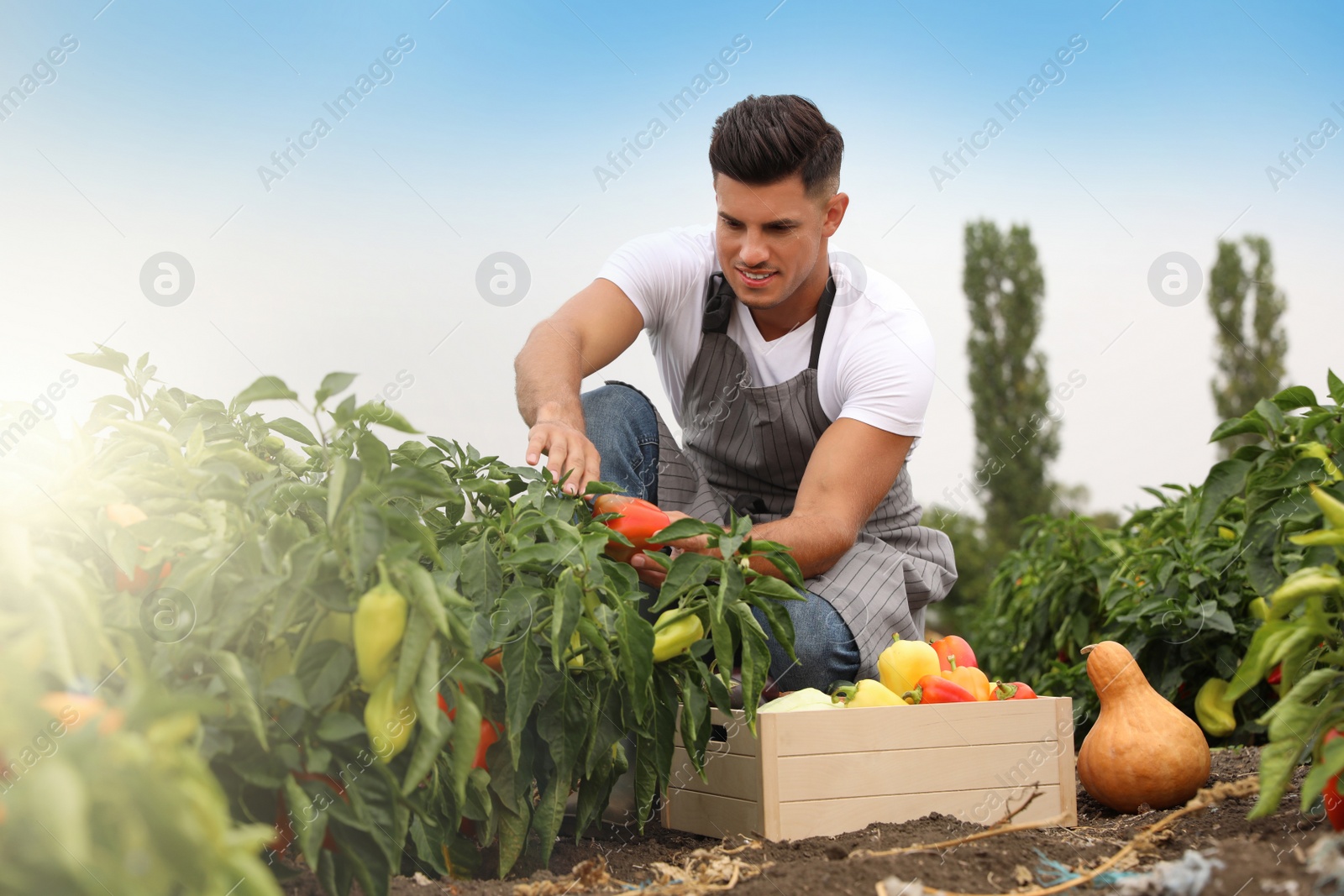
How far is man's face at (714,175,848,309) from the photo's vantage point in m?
2.56

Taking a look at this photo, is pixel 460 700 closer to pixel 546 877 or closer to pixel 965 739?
pixel 546 877

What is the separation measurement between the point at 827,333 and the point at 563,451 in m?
1.10

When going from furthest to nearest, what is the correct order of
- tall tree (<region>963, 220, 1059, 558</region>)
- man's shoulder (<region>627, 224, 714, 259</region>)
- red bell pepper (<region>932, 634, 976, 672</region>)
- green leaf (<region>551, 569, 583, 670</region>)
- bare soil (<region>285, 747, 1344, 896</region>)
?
tall tree (<region>963, 220, 1059, 558</region>) < man's shoulder (<region>627, 224, 714, 259</region>) < red bell pepper (<region>932, 634, 976, 672</region>) < green leaf (<region>551, 569, 583, 670</region>) < bare soil (<region>285, 747, 1344, 896</region>)

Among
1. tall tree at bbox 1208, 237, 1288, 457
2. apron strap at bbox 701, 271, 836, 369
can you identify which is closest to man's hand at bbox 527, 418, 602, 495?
apron strap at bbox 701, 271, 836, 369

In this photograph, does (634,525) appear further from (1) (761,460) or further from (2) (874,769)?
(1) (761,460)

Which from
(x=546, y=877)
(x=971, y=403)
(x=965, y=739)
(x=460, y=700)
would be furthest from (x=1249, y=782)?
(x=971, y=403)

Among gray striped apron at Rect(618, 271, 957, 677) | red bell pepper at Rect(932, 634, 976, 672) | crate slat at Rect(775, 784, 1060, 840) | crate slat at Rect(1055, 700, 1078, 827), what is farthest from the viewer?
gray striped apron at Rect(618, 271, 957, 677)

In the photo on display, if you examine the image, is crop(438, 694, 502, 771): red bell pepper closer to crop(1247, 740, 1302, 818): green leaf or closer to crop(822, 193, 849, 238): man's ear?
crop(1247, 740, 1302, 818): green leaf

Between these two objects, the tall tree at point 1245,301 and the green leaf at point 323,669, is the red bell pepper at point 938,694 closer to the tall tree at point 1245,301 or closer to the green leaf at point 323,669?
the green leaf at point 323,669

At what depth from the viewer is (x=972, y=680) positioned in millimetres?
2049

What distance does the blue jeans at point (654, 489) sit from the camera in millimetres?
2238

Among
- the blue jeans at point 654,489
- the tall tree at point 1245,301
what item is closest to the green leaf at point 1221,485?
the blue jeans at point 654,489

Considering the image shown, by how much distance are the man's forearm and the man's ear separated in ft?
2.53

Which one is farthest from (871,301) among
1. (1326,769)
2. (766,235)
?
(1326,769)
